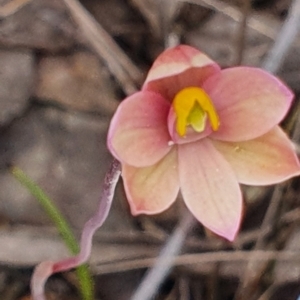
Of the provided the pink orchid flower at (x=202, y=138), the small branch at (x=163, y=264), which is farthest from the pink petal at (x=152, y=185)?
the small branch at (x=163, y=264)

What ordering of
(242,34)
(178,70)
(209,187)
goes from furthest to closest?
(242,34)
(209,187)
(178,70)

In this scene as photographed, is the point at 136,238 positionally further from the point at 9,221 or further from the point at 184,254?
the point at 9,221

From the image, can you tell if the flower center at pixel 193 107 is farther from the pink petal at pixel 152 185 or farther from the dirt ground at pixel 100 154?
the dirt ground at pixel 100 154

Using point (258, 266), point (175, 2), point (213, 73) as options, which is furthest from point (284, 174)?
point (175, 2)

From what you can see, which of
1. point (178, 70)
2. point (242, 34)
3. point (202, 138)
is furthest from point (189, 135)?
point (242, 34)

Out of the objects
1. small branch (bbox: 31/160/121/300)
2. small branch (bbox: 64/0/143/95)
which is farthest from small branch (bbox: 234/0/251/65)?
small branch (bbox: 31/160/121/300)

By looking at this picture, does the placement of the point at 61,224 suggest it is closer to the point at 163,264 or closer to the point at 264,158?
the point at 163,264
